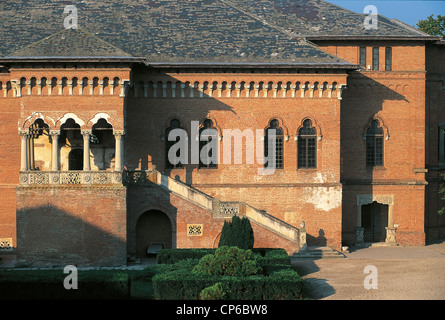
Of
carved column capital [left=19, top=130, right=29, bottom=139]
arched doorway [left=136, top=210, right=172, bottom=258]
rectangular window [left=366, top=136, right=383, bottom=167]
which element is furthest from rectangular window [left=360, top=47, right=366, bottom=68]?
carved column capital [left=19, top=130, right=29, bottom=139]

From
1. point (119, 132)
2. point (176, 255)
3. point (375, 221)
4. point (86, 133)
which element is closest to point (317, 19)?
point (375, 221)

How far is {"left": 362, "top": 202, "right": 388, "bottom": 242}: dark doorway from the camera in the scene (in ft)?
139

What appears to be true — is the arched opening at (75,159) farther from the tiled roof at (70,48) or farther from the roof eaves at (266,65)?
the roof eaves at (266,65)

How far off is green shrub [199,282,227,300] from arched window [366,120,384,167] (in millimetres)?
20030

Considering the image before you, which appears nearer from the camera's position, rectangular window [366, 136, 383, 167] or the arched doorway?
the arched doorway

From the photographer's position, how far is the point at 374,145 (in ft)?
138

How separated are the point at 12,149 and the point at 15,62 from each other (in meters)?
5.97

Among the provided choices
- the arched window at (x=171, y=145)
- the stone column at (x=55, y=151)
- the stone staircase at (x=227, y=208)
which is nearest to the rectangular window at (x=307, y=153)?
the stone staircase at (x=227, y=208)

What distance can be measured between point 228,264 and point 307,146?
15053mm

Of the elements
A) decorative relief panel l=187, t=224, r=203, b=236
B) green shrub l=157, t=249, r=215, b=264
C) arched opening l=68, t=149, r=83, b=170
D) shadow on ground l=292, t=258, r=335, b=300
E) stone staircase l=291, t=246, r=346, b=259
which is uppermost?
arched opening l=68, t=149, r=83, b=170

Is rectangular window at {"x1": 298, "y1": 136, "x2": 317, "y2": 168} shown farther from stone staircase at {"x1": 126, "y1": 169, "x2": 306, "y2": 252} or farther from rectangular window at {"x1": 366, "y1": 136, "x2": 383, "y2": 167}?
stone staircase at {"x1": 126, "y1": 169, "x2": 306, "y2": 252}

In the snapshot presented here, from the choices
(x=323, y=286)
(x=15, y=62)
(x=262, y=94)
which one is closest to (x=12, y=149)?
(x=15, y=62)

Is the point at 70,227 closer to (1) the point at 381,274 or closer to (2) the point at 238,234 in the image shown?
(2) the point at 238,234

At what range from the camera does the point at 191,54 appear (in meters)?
39.0
